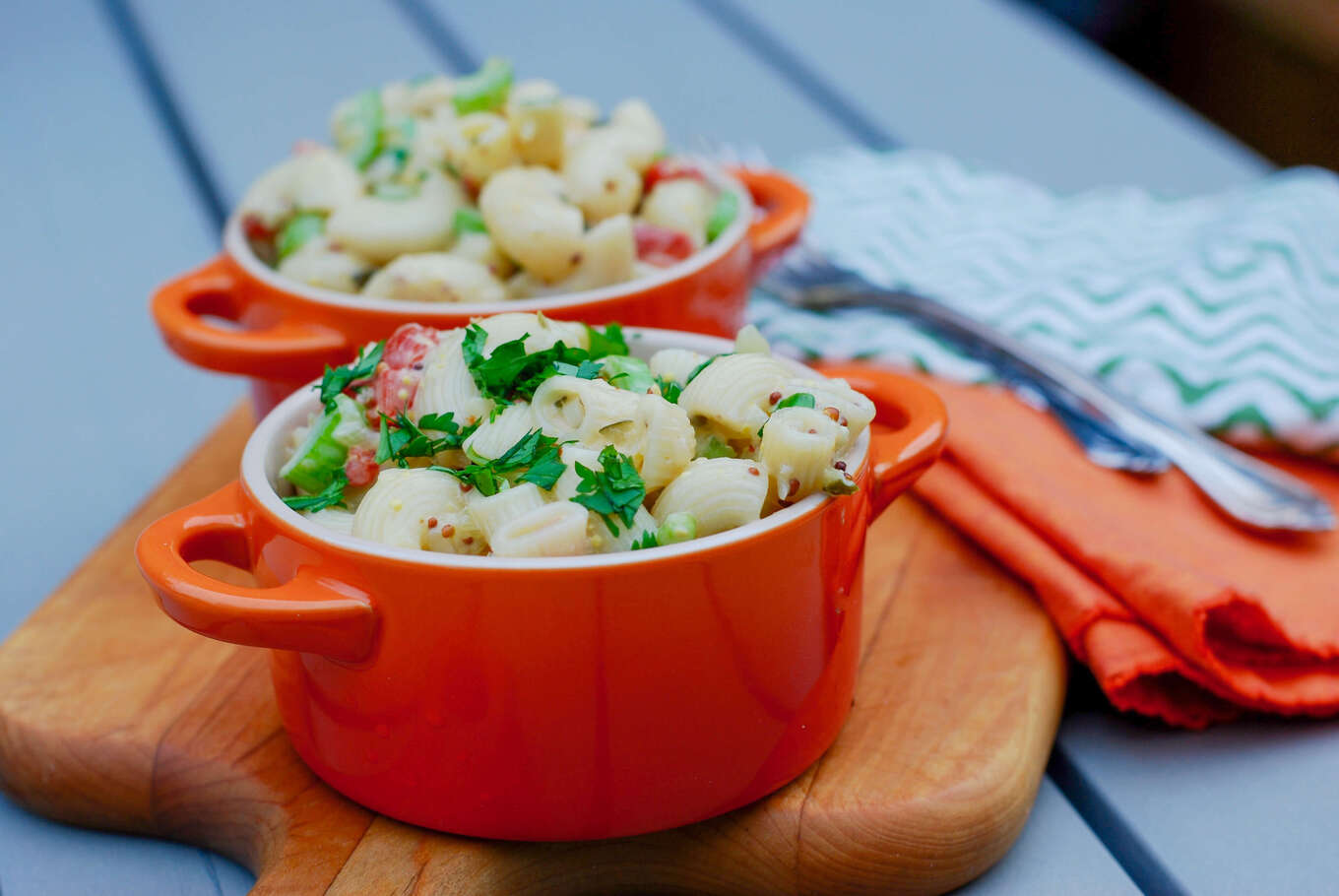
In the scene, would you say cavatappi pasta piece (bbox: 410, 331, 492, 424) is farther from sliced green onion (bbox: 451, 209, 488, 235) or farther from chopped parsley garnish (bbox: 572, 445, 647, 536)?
sliced green onion (bbox: 451, 209, 488, 235)

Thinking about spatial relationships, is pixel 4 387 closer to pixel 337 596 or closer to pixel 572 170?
pixel 572 170

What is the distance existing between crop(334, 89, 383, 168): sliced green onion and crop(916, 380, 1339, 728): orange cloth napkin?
424 millimetres

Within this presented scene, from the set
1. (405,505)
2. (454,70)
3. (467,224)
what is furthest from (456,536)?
(454,70)

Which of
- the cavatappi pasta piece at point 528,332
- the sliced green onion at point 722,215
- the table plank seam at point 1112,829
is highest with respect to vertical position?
the cavatappi pasta piece at point 528,332

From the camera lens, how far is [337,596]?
1.79ft

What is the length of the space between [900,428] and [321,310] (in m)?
0.33

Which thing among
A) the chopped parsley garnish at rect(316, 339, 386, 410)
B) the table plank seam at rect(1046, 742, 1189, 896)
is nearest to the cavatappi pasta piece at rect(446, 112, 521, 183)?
the chopped parsley garnish at rect(316, 339, 386, 410)

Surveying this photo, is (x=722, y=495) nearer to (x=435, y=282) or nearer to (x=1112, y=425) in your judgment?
(x=435, y=282)

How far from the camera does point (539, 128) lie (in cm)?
87

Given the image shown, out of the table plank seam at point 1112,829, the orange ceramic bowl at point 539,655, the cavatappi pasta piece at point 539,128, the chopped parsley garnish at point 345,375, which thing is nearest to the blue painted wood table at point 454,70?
the table plank seam at point 1112,829

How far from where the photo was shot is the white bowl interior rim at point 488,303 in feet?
2.47

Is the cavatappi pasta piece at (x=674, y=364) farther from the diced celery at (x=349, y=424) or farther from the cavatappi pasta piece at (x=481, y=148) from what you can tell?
the cavatappi pasta piece at (x=481, y=148)

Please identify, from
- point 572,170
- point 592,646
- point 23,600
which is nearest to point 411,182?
point 572,170

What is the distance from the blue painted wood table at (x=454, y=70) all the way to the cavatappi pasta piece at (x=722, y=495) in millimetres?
226
